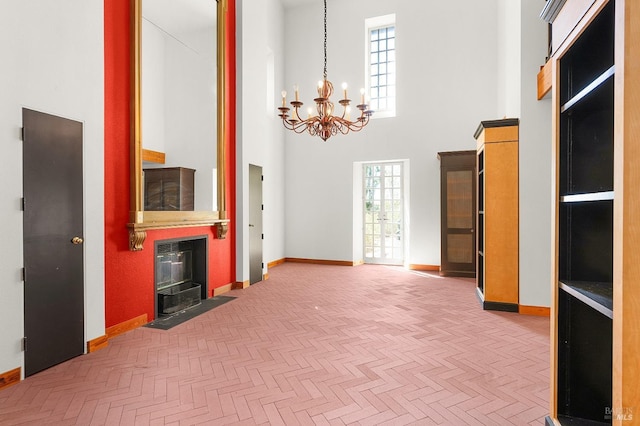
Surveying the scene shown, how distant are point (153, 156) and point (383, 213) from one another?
223 inches

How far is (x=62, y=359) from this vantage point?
3.08 metres

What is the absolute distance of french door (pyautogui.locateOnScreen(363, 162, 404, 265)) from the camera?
8.29 m

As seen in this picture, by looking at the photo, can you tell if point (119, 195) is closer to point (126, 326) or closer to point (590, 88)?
point (126, 326)

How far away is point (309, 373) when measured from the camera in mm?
2869

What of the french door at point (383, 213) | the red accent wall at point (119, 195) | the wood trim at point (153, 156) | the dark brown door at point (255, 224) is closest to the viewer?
the red accent wall at point (119, 195)

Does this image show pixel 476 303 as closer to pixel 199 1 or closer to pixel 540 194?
pixel 540 194

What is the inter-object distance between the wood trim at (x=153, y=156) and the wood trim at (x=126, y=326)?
1880mm

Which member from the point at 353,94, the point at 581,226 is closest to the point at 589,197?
the point at 581,226

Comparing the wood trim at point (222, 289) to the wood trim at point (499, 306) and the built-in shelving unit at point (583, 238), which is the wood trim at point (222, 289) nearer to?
the wood trim at point (499, 306)

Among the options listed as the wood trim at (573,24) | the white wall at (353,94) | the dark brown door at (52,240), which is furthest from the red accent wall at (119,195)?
the wood trim at (573,24)

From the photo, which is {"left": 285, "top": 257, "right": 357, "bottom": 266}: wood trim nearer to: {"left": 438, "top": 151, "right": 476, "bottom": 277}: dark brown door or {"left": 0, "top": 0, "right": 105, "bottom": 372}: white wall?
{"left": 438, "top": 151, "right": 476, "bottom": 277}: dark brown door

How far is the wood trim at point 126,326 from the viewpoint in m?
3.69

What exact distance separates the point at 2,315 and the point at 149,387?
125 cm

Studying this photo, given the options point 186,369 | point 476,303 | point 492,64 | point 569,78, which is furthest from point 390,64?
point 186,369
